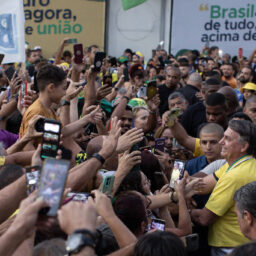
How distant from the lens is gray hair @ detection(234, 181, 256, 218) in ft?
10.00

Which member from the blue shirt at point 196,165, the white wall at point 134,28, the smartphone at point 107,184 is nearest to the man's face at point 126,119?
the blue shirt at point 196,165

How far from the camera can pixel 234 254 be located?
1900 mm

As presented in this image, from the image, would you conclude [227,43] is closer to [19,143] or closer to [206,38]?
[206,38]

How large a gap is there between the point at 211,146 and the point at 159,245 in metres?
2.67

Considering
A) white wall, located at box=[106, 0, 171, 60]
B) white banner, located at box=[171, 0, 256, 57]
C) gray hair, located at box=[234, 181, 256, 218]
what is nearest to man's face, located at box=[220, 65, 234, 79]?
gray hair, located at box=[234, 181, 256, 218]

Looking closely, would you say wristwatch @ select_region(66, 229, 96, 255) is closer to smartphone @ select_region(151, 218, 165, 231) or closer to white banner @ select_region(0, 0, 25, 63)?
smartphone @ select_region(151, 218, 165, 231)

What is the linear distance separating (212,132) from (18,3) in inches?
119

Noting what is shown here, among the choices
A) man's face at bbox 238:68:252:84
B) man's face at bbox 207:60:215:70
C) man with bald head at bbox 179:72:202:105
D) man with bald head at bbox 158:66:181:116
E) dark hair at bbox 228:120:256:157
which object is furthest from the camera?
man's face at bbox 207:60:215:70

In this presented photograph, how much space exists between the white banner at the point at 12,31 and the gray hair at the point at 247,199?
12.7ft

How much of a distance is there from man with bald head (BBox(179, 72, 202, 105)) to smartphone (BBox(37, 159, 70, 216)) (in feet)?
21.8

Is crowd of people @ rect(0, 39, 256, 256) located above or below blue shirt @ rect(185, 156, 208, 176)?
above

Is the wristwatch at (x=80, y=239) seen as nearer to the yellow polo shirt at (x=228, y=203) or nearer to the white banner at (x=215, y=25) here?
the yellow polo shirt at (x=228, y=203)

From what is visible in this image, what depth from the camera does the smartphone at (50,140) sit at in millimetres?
2879

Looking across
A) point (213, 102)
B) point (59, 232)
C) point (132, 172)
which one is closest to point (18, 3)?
point (213, 102)
